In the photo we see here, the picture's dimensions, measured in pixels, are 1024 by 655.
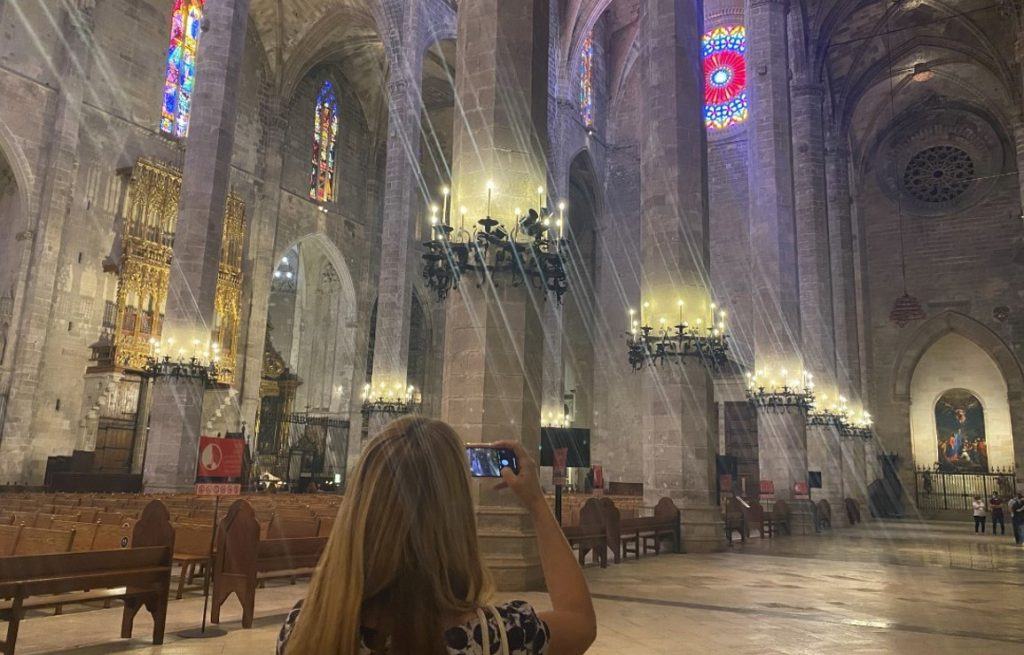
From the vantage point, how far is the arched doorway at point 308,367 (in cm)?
2772

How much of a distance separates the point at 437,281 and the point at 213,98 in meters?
10.1

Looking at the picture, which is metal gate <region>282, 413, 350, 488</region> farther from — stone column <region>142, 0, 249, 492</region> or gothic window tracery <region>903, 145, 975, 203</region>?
gothic window tracery <region>903, 145, 975, 203</region>

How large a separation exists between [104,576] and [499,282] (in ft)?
16.6

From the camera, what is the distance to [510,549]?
803cm

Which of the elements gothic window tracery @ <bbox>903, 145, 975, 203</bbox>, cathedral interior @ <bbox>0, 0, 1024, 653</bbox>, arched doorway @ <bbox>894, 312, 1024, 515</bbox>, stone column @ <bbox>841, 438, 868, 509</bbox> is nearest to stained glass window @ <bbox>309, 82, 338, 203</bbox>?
cathedral interior @ <bbox>0, 0, 1024, 653</bbox>

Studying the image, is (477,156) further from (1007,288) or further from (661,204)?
(1007,288)

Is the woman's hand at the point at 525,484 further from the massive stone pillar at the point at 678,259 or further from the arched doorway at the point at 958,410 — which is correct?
the arched doorway at the point at 958,410

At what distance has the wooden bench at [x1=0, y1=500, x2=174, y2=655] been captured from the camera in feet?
15.5

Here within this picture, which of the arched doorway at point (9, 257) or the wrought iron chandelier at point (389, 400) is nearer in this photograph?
the arched doorway at point (9, 257)

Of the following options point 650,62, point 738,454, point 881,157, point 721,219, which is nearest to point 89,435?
point 650,62

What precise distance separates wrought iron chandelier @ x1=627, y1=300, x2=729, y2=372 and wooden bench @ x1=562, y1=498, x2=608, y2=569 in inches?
148

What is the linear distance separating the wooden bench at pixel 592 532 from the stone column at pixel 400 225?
456 inches

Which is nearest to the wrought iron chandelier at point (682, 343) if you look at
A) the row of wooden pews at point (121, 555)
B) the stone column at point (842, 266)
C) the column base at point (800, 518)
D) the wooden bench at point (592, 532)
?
the wooden bench at point (592, 532)

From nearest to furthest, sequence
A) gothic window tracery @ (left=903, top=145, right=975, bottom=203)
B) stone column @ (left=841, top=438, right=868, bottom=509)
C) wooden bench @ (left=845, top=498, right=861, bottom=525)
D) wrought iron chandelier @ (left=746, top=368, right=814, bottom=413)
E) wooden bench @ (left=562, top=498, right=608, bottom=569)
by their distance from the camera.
A: wooden bench @ (left=562, top=498, right=608, bottom=569), wrought iron chandelier @ (left=746, top=368, right=814, bottom=413), wooden bench @ (left=845, top=498, right=861, bottom=525), stone column @ (left=841, top=438, right=868, bottom=509), gothic window tracery @ (left=903, top=145, right=975, bottom=203)
